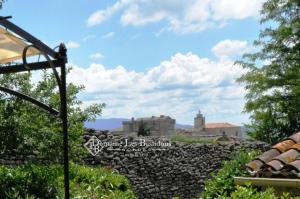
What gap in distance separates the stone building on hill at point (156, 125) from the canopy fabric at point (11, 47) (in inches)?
790

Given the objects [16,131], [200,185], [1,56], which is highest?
[1,56]

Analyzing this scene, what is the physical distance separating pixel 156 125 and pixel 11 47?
21597 mm

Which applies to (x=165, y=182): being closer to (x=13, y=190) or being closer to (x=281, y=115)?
(x=281, y=115)

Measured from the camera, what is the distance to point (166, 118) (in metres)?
26.8

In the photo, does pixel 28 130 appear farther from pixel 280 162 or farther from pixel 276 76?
pixel 276 76

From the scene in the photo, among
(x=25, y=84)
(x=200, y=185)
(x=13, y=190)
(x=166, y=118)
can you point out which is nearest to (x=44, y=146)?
(x=25, y=84)

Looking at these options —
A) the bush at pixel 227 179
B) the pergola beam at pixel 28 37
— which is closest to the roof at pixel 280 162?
the bush at pixel 227 179

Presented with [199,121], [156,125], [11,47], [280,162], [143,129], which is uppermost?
[199,121]

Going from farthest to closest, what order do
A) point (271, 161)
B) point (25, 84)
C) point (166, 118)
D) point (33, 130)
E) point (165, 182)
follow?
point (166, 118)
point (165, 182)
point (25, 84)
point (33, 130)
point (271, 161)

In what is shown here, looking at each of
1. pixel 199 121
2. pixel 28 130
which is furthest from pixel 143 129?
pixel 28 130

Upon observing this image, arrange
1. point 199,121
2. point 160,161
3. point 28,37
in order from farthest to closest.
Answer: point 199,121
point 160,161
point 28,37

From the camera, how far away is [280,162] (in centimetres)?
498

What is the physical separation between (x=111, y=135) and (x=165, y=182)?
3010 millimetres

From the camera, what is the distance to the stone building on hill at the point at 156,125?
25.2 meters
